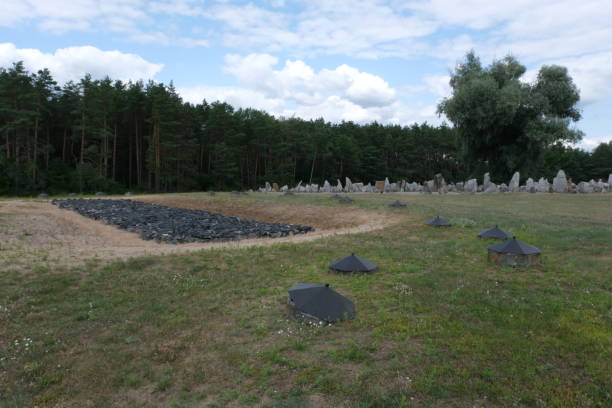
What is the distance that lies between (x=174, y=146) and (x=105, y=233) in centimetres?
2679

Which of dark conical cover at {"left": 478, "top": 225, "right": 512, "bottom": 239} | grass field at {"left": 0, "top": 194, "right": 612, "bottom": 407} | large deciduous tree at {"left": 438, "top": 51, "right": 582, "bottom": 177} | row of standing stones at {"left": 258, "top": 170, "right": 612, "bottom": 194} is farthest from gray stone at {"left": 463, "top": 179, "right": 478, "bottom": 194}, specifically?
grass field at {"left": 0, "top": 194, "right": 612, "bottom": 407}

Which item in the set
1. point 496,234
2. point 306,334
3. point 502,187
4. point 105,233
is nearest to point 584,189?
point 502,187

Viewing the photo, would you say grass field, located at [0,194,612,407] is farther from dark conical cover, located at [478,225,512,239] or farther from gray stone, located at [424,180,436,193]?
gray stone, located at [424,180,436,193]

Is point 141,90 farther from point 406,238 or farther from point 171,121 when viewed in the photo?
point 406,238

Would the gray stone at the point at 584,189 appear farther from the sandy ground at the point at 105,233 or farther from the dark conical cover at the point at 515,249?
the dark conical cover at the point at 515,249

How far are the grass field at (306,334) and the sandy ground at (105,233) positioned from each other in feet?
4.52

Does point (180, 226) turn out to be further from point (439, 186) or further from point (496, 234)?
point (439, 186)

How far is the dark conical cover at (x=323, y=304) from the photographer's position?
6391 mm

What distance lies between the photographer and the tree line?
39.0 meters

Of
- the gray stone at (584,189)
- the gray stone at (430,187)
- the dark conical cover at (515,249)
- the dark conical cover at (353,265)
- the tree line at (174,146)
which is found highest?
the tree line at (174,146)

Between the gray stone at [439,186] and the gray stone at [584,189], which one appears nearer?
the gray stone at [584,189]

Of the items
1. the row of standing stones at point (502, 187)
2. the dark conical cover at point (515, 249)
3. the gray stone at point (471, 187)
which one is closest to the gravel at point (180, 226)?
the dark conical cover at point (515, 249)

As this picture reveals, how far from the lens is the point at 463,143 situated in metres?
33.1

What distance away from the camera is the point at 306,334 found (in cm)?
607
